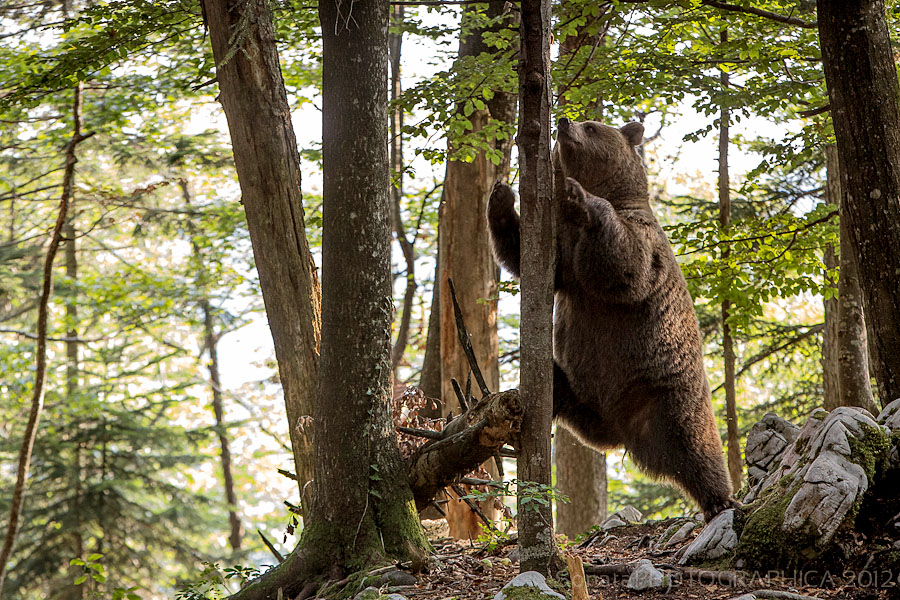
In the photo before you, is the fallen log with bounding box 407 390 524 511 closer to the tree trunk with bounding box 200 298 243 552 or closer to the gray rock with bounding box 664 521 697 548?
the gray rock with bounding box 664 521 697 548

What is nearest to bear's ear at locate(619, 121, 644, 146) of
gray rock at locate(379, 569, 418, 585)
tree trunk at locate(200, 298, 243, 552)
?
gray rock at locate(379, 569, 418, 585)

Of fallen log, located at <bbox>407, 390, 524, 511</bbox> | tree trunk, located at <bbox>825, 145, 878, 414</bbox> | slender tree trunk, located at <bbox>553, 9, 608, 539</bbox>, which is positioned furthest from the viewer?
slender tree trunk, located at <bbox>553, 9, 608, 539</bbox>

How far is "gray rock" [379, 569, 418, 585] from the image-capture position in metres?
3.26

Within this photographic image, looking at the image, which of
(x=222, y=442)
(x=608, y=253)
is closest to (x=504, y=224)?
(x=608, y=253)

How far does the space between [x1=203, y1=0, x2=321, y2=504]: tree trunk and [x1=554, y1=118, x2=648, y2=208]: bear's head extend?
6.97 ft

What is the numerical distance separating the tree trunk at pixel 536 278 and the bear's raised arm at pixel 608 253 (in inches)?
44.2

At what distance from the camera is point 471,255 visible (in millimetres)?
6605

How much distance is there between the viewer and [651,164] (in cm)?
1403

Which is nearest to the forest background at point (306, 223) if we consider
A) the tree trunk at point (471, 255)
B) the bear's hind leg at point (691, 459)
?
the tree trunk at point (471, 255)

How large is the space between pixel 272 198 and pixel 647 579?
2.92 metres

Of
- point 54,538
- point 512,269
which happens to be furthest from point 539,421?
point 54,538

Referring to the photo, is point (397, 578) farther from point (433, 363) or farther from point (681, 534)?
point (433, 363)

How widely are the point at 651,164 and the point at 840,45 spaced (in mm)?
10188

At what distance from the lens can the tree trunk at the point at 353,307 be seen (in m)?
3.44
